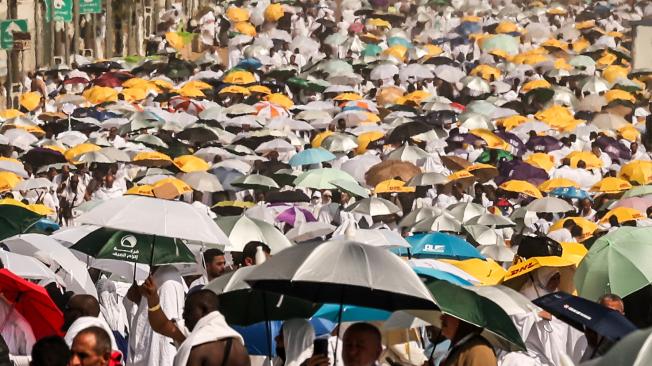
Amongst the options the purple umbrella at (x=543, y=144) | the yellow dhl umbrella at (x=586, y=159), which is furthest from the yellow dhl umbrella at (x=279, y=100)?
the yellow dhl umbrella at (x=586, y=159)

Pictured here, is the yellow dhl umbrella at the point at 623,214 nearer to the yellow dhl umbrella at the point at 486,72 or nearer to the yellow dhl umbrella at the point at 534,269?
the yellow dhl umbrella at the point at 534,269

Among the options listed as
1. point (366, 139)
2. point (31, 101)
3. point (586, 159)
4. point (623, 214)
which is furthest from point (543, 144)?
point (31, 101)

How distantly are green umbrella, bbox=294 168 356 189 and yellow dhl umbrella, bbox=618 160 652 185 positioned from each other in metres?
4.25

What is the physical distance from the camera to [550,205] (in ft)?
72.5

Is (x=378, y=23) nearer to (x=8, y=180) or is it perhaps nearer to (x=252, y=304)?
(x=8, y=180)

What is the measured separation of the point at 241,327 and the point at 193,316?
1.32 metres

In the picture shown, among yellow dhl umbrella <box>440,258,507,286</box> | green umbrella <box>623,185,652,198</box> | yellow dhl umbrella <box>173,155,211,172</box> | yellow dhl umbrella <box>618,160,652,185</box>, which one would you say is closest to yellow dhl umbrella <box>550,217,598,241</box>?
green umbrella <box>623,185,652,198</box>

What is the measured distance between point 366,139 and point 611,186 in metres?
6.13

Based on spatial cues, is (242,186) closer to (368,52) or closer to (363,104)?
(363,104)

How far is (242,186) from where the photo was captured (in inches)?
904

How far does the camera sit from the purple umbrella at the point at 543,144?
97.7 feet

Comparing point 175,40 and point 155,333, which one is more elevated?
point 155,333

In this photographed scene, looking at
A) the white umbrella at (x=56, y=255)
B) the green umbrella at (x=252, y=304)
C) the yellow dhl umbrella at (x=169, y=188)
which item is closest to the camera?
the green umbrella at (x=252, y=304)

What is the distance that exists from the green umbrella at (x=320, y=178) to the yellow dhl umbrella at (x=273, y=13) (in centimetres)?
2526
